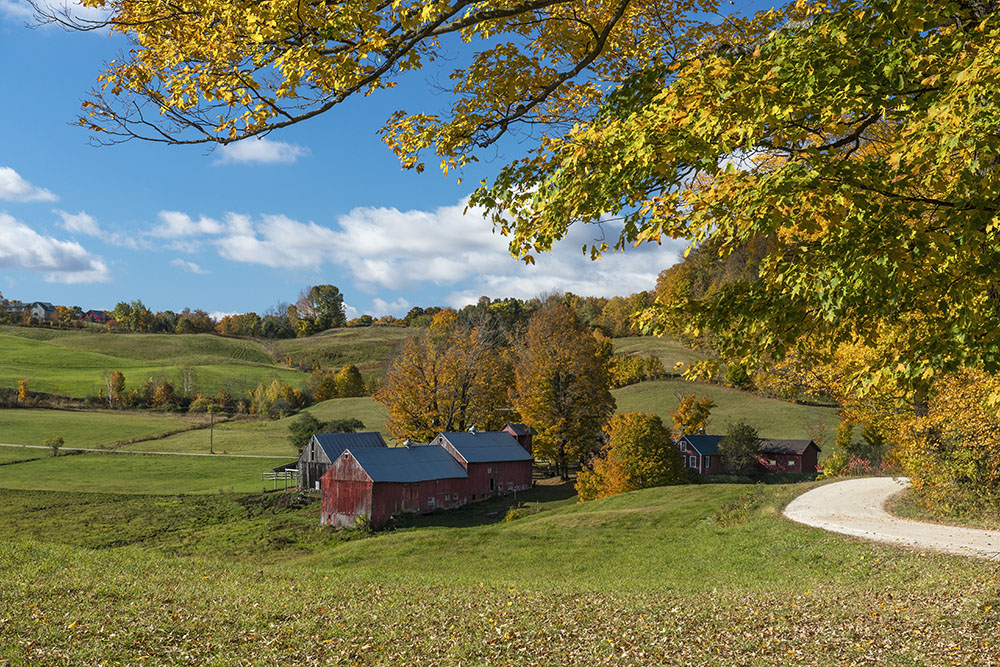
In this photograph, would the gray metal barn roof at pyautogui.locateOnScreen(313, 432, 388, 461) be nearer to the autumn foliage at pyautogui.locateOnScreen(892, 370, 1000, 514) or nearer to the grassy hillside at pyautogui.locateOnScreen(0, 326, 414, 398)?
the autumn foliage at pyautogui.locateOnScreen(892, 370, 1000, 514)

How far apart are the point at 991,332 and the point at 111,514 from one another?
135ft

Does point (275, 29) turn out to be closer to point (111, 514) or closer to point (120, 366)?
point (111, 514)

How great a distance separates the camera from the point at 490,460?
45.5m

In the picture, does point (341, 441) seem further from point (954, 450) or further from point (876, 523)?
point (954, 450)

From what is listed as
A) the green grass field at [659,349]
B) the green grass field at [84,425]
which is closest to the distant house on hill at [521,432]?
the green grass field at [84,425]

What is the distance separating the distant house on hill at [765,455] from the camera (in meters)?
56.8

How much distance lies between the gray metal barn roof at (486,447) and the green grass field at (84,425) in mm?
40415

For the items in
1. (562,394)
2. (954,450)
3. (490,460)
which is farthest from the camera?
(562,394)

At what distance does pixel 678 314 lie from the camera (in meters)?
8.61

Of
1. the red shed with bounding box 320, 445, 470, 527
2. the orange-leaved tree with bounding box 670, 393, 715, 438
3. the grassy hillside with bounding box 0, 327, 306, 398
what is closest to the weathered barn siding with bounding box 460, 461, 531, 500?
the red shed with bounding box 320, 445, 470, 527

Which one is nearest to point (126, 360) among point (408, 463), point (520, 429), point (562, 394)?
point (520, 429)

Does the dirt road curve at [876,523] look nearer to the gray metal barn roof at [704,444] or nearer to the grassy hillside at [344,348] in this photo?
the gray metal barn roof at [704,444]

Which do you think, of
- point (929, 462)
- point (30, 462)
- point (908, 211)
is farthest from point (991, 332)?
point (30, 462)

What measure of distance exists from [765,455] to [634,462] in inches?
974
